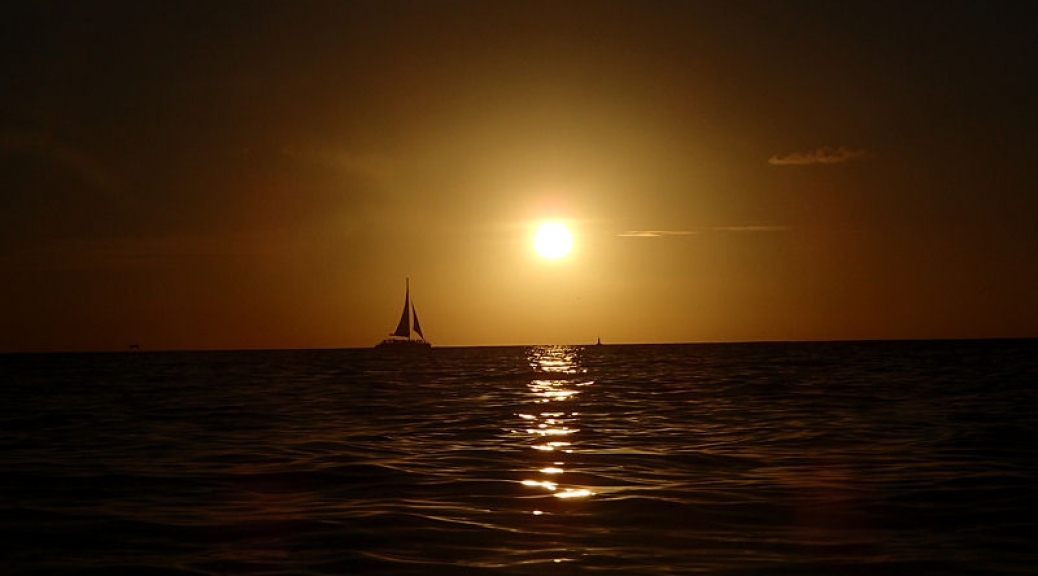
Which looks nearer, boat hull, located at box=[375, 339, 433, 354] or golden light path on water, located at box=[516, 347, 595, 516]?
golden light path on water, located at box=[516, 347, 595, 516]

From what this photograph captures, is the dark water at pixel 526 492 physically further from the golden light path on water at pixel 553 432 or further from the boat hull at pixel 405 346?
the boat hull at pixel 405 346

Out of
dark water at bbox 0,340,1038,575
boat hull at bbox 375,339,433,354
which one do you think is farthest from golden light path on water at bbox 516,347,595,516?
boat hull at bbox 375,339,433,354

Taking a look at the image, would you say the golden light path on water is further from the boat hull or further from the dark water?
the boat hull

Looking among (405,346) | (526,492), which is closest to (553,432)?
(526,492)

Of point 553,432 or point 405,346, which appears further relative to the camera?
point 405,346

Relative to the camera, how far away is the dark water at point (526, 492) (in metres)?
11.2

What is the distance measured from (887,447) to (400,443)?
31.3ft

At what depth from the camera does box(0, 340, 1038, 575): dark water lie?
11250 millimetres

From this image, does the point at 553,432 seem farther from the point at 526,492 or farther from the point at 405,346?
the point at 405,346

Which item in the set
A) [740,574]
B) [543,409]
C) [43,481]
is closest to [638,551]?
[740,574]

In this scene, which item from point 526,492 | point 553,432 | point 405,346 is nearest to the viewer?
point 526,492

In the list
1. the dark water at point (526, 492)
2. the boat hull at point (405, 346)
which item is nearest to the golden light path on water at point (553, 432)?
the dark water at point (526, 492)

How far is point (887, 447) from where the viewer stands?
21266 millimetres

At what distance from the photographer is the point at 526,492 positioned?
15586mm
